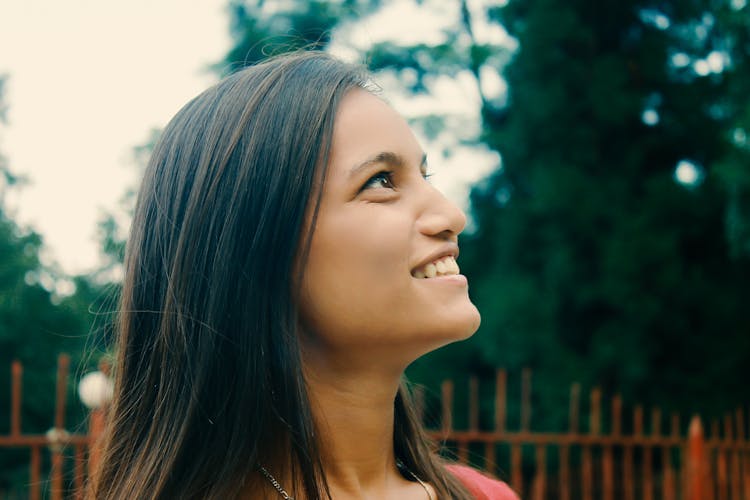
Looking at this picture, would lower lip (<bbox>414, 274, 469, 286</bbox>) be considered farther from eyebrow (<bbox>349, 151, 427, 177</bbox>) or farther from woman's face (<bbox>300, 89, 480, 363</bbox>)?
eyebrow (<bbox>349, 151, 427, 177</bbox>)

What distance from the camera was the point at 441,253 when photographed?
1.31m

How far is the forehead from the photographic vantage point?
1305 mm

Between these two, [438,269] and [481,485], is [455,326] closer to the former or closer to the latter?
[438,269]

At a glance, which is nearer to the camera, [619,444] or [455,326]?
[455,326]

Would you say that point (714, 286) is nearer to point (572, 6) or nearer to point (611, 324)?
point (611, 324)

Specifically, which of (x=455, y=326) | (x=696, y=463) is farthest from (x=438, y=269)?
(x=696, y=463)

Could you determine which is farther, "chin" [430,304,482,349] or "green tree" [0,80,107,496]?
"green tree" [0,80,107,496]

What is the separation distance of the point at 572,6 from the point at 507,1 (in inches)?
43.3

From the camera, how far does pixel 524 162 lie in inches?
418

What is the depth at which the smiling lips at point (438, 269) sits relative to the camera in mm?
1293

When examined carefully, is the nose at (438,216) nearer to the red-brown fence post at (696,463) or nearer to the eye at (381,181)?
the eye at (381,181)

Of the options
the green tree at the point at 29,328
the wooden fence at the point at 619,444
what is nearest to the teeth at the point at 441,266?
the wooden fence at the point at 619,444

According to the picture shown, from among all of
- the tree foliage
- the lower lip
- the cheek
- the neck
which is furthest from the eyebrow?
the tree foliage

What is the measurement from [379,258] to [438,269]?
0.13 metres
